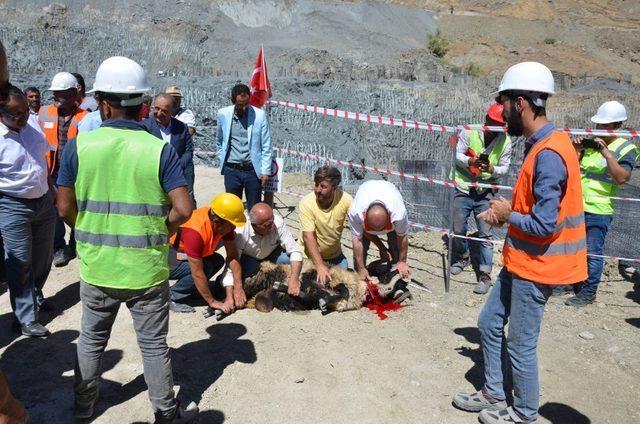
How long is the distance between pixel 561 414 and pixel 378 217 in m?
2.06

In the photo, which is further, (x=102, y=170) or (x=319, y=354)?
(x=319, y=354)

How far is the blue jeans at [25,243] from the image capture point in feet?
14.3

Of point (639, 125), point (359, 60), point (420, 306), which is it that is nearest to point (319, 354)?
point (420, 306)

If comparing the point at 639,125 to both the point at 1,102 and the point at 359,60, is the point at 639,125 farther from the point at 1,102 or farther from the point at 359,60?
the point at 1,102

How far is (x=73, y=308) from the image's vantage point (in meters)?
5.09

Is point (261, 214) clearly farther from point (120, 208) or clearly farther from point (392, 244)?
point (120, 208)

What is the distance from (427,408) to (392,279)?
165 centimetres

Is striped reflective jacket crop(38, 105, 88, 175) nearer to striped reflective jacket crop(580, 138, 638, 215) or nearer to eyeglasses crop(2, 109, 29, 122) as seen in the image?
eyeglasses crop(2, 109, 29, 122)

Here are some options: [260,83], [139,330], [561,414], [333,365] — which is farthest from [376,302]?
[260,83]

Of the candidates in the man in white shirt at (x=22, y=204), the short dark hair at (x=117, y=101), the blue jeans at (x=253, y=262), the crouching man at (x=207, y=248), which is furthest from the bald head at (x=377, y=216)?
the man in white shirt at (x=22, y=204)

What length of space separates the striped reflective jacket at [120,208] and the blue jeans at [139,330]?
0.27 ft

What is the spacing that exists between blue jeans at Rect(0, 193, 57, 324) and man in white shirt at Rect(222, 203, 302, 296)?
60.5 inches

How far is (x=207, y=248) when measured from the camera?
466cm

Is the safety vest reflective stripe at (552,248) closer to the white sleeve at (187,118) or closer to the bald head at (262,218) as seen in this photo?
the bald head at (262,218)
